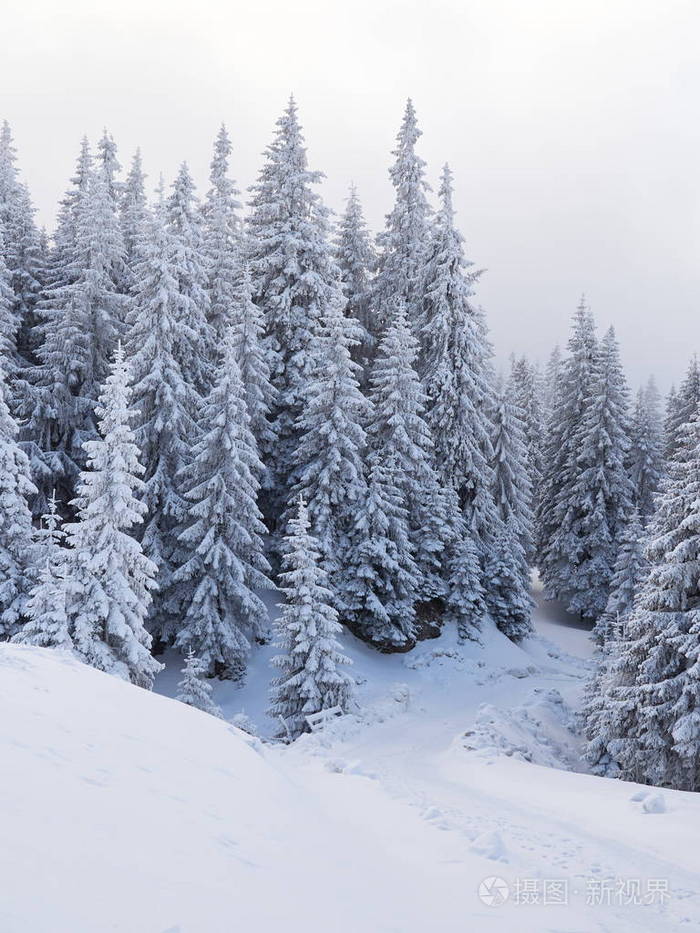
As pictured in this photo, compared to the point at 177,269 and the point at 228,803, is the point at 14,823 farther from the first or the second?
the point at 177,269

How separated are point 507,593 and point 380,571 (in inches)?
335

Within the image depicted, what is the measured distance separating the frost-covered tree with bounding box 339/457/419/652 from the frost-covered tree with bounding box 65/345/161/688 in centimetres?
999

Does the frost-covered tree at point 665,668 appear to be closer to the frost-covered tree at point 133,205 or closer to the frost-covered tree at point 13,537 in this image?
the frost-covered tree at point 13,537

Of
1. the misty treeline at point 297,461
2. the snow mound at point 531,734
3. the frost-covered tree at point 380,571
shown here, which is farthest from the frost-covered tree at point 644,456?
the snow mound at point 531,734

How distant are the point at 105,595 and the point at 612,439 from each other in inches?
1181

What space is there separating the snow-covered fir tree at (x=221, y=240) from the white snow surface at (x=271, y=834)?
69.0ft

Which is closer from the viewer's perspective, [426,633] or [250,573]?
[250,573]

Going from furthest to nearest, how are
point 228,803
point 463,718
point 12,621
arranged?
1. point 463,718
2. point 12,621
3. point 228,803

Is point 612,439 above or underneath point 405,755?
above

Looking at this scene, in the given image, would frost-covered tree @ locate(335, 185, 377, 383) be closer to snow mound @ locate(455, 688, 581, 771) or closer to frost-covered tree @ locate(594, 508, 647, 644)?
frost-covered tree @ locate(594, 508, 647, 644)

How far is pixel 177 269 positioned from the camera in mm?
24656

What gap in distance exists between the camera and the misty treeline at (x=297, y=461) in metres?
15.6

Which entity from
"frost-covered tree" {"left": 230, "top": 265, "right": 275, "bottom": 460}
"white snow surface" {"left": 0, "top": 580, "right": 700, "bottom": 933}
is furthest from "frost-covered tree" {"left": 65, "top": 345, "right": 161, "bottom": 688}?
"frost-covered tree" {"left": 230, "top": 265, "right": 275, "bottom": 460}

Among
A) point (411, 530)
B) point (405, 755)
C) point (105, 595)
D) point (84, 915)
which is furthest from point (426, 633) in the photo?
point (84, 915)
